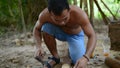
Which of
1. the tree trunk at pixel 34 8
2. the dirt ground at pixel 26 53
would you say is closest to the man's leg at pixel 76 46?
the dirt ground at pixel 26 53

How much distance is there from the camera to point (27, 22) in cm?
703

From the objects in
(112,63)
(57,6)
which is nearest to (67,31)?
(112,63)

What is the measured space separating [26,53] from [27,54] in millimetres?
68

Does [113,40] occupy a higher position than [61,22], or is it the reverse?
[61,22]

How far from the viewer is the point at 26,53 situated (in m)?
4.52

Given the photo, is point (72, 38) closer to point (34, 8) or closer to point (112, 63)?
point (112, 63)

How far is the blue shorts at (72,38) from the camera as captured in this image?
337 centimetres

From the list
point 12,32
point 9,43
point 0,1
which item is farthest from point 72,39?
point 0,1

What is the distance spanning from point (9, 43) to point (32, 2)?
1759 millimetres

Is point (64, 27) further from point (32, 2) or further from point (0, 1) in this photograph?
point (0, 1)

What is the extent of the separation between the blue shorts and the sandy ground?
0.35 m

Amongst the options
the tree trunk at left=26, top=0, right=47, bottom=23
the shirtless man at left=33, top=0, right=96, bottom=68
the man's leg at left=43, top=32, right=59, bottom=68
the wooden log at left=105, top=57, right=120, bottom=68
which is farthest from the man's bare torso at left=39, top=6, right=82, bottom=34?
the tree trunk at left=26, top=0, right=47, bottom=23

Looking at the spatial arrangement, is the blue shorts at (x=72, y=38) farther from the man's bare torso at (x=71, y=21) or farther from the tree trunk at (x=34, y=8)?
the tree trunk at (x=34, y=8)

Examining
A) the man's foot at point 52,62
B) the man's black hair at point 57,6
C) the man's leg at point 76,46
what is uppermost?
the man's black hair at point 57,6
